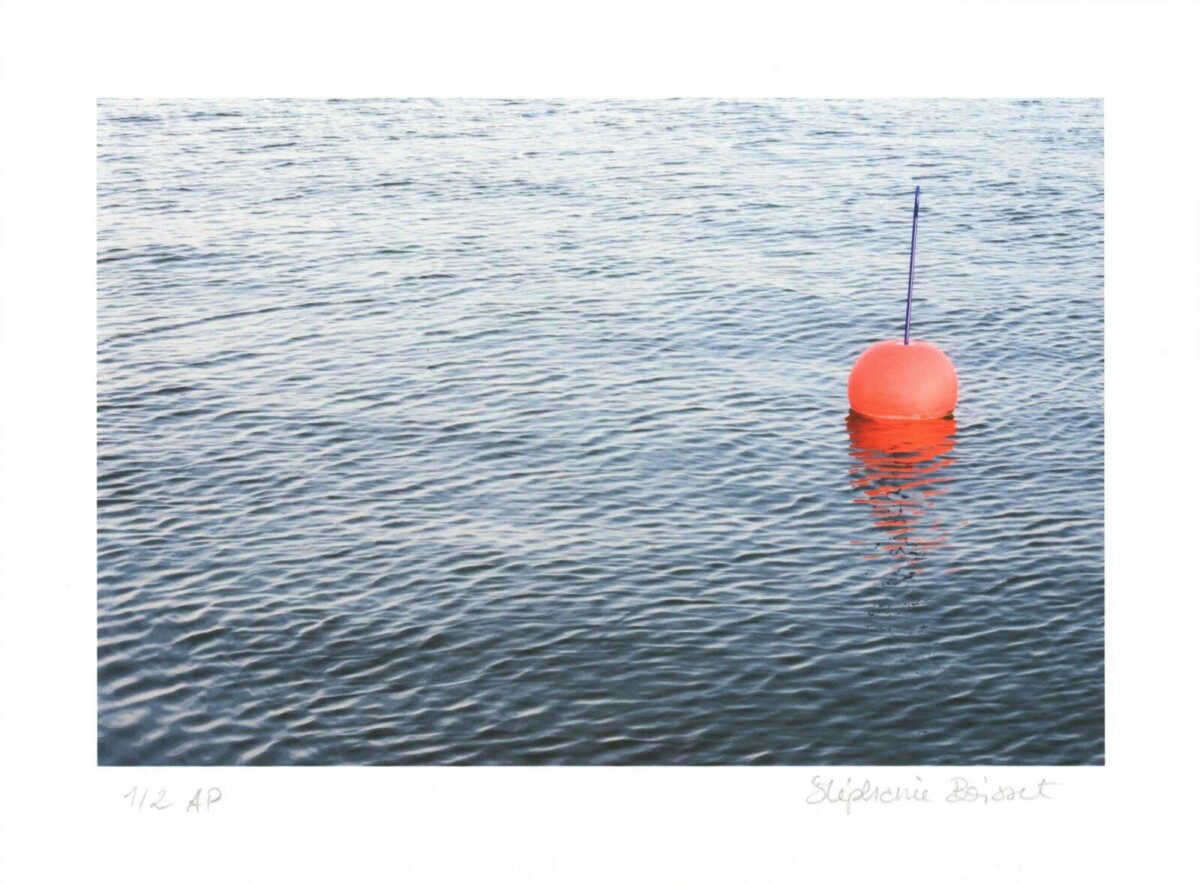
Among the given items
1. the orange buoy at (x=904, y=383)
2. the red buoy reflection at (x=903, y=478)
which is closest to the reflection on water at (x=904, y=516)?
the red buoy reflection at (x=903, y=478)

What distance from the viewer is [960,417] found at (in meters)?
14.7

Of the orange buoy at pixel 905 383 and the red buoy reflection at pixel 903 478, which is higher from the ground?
the orange buoy at pixel 905 383

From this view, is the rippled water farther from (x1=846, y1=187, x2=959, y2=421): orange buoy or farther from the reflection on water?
(x1=846, y1=187, x2=959, y2=421): orange buoy

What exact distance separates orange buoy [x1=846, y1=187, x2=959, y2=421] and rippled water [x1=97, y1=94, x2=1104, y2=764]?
0.63 feet

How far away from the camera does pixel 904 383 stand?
14.4 m

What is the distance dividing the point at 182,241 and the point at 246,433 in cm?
369

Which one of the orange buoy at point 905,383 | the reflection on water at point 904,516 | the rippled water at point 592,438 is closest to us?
the rippled water at point 592,438

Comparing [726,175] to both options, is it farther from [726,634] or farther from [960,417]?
[726,634]

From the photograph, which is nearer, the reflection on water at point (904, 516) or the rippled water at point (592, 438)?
the rippled water at point (592, 438)

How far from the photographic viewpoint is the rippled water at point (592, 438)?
1030 cm

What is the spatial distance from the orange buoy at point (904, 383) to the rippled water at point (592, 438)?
186 mm

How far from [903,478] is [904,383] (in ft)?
3.80

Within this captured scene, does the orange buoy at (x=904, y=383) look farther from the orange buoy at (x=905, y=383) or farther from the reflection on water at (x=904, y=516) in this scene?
the reflection on water at (x=904, y=516)
